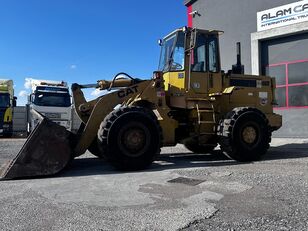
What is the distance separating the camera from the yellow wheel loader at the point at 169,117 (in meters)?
8.77

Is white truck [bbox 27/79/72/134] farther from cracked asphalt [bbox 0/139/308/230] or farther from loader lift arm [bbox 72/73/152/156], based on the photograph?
cracked asphalt [bbox 0/139/308/230]

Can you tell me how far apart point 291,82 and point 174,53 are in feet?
32.1

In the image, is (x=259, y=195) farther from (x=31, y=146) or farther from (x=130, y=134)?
(x=31, y=146)

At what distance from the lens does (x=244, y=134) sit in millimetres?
10836

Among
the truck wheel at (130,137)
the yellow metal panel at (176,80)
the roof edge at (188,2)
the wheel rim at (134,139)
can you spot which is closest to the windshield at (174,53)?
the yellow metal panel at (176,80)

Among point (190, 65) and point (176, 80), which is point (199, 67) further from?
point (176, 80)

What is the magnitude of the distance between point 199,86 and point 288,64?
9.40 metres

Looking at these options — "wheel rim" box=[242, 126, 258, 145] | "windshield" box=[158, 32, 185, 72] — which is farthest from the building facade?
"windshield" box=[158, 32, 185, 72]

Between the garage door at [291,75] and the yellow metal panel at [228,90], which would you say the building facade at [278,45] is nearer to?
the garage door at [291,75]

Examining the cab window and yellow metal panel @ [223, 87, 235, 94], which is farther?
yellow metal panel @ [223, 87, 235, 94]

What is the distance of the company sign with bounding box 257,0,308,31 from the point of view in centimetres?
1817

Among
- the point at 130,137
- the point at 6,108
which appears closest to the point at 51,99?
the point at 6,108

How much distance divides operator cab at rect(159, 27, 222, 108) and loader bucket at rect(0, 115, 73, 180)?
3.41 meters

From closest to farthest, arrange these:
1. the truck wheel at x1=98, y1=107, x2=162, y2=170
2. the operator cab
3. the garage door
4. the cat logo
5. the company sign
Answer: the truck wheel at x1=98, y1=107, x2=162, y2=170 → the cat logo → the operator cab → the company sign → the garage door
